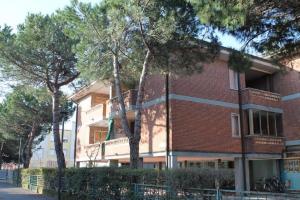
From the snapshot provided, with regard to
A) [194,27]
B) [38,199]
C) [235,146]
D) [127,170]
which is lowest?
[38,199]

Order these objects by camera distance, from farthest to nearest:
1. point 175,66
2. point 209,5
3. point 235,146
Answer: point 235,146, point 175,66, point 209,5

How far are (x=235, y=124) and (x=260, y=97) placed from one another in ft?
8.73

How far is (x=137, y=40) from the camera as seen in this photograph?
17.2 metres

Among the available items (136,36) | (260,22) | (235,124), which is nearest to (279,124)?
(235,124)

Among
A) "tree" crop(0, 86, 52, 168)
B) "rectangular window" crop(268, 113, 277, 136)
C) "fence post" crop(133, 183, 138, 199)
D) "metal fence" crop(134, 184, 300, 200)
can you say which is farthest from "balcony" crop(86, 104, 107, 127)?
"metal fence" crop(134, 184, 300, 200)

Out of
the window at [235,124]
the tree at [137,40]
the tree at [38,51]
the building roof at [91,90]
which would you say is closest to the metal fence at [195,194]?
the tree at [137,40]

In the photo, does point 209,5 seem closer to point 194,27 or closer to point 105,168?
point 194,27

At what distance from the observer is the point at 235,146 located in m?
23.6

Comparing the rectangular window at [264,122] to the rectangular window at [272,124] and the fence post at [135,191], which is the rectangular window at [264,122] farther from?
the fence post at [135,191]

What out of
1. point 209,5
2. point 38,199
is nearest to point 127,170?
point 209,5

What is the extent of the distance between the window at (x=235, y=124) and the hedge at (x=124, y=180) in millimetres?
7160

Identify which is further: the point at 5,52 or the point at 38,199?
the point at 5,52

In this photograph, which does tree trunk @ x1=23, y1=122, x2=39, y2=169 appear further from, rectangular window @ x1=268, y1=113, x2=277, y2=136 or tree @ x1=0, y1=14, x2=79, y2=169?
rectangular window @ x1=268, y1=113, x2=277, y2=136

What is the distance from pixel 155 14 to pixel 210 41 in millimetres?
2465
